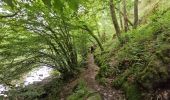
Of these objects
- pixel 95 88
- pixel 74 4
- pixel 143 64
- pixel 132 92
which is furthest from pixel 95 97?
pixel 74 4

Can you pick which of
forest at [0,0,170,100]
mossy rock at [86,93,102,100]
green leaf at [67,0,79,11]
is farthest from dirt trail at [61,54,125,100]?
green leaf at [67,0,79,11]

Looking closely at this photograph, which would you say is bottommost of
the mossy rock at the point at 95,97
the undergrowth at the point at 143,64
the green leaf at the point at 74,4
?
the mossy rock at the point at 95,97

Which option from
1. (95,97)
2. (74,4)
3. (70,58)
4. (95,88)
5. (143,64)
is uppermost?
(74,4)

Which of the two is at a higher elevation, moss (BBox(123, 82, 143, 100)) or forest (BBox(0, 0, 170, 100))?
forest (BBox(0, 0, 170, 100))

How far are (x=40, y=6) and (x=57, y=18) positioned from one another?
2.39 feet

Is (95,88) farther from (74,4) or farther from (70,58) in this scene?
(74,4)

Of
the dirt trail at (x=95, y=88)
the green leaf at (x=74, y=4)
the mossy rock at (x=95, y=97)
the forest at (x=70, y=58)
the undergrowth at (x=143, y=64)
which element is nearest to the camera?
the green leaf at (x=74, y=4)

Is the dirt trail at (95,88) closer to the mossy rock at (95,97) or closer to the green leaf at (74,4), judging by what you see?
the mossy rock at (95,97)

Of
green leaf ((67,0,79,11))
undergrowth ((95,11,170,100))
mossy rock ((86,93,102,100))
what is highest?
green leaf ((67,0,79,11))

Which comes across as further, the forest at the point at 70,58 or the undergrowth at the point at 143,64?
the forest at the point at 70,58

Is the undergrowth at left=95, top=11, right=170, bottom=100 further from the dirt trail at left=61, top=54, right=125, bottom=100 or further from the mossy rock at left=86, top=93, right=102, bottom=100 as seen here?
the mossy rock at left=86, top=93, right=102, bottom=100

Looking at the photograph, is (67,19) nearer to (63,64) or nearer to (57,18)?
(57,18)

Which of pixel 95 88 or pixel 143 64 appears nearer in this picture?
pixel 143 64

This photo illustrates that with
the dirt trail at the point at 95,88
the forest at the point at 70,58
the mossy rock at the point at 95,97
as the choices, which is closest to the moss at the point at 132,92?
the forest at the point at 70,58
